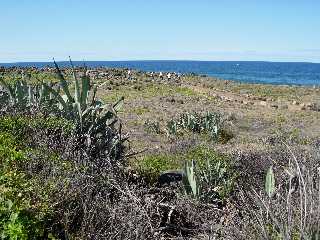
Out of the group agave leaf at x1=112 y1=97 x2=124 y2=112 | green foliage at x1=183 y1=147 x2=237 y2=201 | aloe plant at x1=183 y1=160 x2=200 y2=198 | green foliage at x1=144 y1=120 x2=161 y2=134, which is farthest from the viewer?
green foliage at x1=144 y1=120 x2=161 y2=134

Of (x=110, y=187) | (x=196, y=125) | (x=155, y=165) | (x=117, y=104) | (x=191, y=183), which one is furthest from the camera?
(x=196, y=125)

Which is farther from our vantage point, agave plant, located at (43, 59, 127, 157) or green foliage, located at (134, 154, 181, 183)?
green foliage, located at (134, 154, 181, 183)

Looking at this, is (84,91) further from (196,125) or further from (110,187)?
(196,125)

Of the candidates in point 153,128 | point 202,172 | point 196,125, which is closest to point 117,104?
point 202,172

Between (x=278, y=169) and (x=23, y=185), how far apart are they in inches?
228

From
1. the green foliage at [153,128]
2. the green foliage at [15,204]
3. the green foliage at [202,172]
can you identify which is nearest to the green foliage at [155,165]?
the green foliage at [202,172]

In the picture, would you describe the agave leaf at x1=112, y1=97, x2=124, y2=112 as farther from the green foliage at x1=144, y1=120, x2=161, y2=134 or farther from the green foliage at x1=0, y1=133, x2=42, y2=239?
the green foliage at x1=144, y1=120, x2=161, y2=134

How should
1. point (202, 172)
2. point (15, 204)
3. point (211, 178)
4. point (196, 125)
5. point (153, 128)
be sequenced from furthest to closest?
point (196, 125) < point (153, 128) < point (202, 172) < point (211, 178) < point (15, 204)

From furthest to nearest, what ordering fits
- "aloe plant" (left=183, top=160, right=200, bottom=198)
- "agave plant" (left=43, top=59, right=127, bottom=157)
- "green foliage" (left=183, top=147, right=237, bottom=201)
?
"agave plant" (left=43, top=59, right=127, bottom=157) → "green foliage" (left=183, top=147, right=237, bottom=201) → "aloe plant" (left=183, top=160, right=200, bottom=198)

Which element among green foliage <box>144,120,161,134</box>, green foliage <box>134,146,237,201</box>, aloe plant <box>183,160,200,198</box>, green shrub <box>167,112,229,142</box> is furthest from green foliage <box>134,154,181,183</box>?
green foliage <box>144,120,161,134</box>

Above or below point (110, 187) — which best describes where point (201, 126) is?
below

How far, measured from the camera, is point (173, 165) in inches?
444

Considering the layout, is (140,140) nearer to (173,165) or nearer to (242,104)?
(173,165)

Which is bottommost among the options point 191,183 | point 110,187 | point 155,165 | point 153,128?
point 153,128
